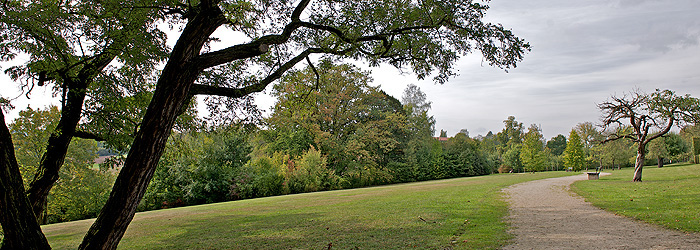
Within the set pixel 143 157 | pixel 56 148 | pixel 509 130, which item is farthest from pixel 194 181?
pixel 509 130

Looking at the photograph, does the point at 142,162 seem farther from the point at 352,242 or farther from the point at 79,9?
the point at 79,9

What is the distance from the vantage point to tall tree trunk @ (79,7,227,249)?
14.3 ft

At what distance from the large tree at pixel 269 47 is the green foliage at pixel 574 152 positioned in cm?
4667

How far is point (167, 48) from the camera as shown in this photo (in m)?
8.99

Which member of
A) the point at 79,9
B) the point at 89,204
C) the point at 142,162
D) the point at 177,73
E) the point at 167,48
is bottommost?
the point at 89,204

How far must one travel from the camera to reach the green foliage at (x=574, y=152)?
4681 cm

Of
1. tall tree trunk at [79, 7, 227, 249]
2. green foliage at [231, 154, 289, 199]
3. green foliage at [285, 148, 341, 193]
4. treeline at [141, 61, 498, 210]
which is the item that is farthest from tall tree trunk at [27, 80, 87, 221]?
green foliage at [285, 148, 341, 193]

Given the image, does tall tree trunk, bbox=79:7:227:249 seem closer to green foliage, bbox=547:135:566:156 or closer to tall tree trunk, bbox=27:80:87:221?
tall tree trunk, bbox=27:80:87:221

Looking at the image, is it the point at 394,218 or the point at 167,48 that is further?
the point at 394,218

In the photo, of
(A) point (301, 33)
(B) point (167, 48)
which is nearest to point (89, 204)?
(B) point (167, 48)

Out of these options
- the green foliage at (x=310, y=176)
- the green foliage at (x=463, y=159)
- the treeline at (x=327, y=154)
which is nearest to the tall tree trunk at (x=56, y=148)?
the treeline at (x=327, y=154)

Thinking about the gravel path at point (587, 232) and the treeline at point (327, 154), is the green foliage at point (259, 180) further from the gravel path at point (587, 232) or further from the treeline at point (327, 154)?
the gravel path at point (587, 232)

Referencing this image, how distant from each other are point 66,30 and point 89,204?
1854cm

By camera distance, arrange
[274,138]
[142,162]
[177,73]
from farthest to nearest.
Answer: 1. [274,138]
2. [177,73]
3. [142,162]
